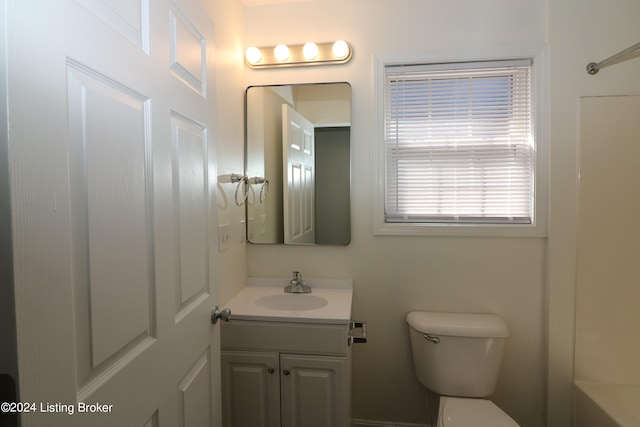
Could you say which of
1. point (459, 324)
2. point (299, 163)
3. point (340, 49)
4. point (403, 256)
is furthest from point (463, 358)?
point (340, 49)

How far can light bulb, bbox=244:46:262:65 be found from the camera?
179 centimetres

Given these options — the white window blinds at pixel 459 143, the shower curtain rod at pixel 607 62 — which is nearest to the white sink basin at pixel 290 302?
the white window blinds at pixel 459 143

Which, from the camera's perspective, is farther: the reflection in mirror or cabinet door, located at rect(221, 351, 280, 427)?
the reflection in mirror

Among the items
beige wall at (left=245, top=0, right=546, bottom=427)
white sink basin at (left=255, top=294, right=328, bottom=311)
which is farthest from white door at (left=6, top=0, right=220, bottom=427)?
beige wall at (left=245, top=0, right=546, bottom=427)

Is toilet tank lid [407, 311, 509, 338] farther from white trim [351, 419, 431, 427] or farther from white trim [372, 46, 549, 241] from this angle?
white trim [351, 419, 431, 427]

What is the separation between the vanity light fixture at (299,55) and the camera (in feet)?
5.68

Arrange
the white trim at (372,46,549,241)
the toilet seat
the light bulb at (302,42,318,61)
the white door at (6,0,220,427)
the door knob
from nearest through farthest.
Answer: the white door at (6,0,220,427) < the door knob < the toilet seat < the white trim at (372,46,549,241) < the light bulb at (302,42,318,61)

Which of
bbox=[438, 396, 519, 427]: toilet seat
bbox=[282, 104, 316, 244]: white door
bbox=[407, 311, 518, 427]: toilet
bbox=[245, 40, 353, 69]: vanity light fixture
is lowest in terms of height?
bbox=[438, 396, 519, 427]: toilet seat

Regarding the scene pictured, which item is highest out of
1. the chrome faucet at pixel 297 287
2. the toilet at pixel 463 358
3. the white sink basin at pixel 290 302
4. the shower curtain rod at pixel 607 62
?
the shower curtain rod at pixel 607 62

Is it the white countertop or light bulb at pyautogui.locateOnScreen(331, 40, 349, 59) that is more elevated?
light bulb at pyautogui.locateOnScreen(331, 40, 349, 59)

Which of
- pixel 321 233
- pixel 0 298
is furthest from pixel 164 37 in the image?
pixel 321 233

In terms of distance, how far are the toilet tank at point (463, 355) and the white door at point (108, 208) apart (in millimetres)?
1074

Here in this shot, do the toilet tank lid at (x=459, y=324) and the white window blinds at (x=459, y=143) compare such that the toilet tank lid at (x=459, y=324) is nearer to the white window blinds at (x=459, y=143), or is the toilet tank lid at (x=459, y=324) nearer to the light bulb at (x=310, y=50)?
the white window blinds at (x=459, y=143)

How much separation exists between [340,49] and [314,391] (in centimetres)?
169
